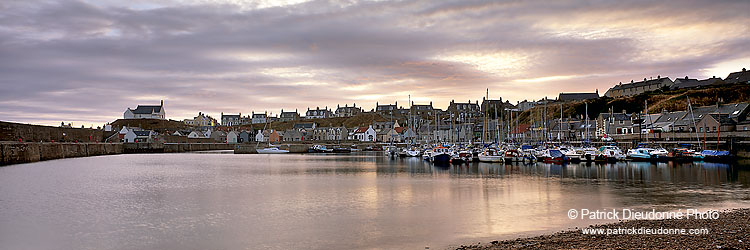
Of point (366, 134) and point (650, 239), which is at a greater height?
point (366, 134)

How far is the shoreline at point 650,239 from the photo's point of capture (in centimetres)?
1123

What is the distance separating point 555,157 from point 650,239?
128ft

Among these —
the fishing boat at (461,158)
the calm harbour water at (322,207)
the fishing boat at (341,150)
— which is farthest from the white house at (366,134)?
the calm harbour water at (322,207)

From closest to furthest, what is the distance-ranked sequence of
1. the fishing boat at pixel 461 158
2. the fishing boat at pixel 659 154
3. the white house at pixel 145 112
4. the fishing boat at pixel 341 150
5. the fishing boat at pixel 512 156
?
the fishing boat at pixel 659 154
the fishing boat at pixel 512 156
the fishing boat at pixel 461 158
the fishing boat at pixel 341 150
the white house at pixel 145 112

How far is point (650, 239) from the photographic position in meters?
12.1

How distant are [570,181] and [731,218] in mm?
16013

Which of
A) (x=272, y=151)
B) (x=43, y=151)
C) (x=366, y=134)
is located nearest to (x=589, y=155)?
(x=43, y=151)

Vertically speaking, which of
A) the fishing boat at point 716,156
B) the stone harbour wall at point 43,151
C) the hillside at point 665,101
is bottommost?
the fishing boat at point 716,156

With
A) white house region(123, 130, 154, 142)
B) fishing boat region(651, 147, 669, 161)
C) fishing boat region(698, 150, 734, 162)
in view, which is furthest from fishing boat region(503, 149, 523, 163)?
white house region(123, 130, 154, 142)

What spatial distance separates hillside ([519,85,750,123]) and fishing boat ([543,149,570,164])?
162 ft

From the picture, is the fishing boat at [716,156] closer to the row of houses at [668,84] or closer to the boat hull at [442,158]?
the boat hull at [442,158]

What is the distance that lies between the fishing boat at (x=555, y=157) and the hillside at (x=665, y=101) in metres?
49.5

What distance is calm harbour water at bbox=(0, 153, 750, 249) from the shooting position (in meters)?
14.8

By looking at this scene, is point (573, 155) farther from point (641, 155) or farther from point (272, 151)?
point (272, 151)
